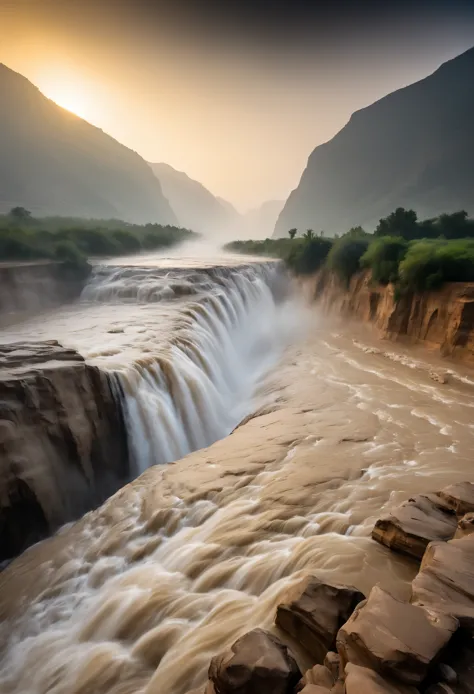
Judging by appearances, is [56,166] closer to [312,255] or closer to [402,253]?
[312,255]

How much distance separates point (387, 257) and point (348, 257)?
322cm

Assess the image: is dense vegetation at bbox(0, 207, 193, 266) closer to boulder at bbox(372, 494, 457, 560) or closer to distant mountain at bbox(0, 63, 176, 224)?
boulder at bbox(372, 494, 457, 560)

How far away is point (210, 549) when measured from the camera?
4.45 metres

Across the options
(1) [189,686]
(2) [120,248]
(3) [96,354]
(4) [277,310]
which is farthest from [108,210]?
(1) [189,686]

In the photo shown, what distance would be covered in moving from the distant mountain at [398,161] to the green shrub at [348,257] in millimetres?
53415

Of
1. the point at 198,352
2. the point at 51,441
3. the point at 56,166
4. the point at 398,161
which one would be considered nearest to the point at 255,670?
the point at 51,441

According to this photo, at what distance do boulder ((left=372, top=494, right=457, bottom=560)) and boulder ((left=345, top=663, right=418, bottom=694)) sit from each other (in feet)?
5.04

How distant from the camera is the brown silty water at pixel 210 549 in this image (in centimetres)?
353

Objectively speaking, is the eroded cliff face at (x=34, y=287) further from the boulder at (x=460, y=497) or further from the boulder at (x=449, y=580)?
the boulder at (x=449, y=580)

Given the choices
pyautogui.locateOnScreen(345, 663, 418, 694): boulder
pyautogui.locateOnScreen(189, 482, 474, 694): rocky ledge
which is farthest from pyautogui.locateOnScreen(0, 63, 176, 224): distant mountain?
pyautogui.locateOnScreen(345, 663, 418, 694): boulder

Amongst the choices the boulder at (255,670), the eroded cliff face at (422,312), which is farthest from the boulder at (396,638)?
the eroded cliff face at (422,312)

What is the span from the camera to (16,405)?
6.39 metres

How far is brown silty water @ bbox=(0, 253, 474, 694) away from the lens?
3531 millimetres

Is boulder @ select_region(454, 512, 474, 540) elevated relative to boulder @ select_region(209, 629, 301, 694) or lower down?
elevated
